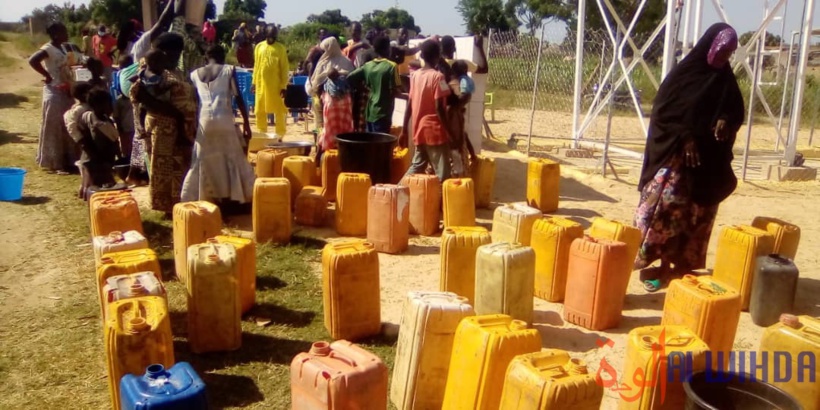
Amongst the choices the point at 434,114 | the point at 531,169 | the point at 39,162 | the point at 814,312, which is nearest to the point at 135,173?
the point at 39,162

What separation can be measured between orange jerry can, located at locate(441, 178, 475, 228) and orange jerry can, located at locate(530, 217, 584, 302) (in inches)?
55.6

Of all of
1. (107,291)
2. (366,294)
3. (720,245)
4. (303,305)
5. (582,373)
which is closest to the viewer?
(582,373)

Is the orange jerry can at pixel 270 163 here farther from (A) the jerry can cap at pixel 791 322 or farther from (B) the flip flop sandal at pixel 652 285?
(A) the jerry can cap at pixel 791 322

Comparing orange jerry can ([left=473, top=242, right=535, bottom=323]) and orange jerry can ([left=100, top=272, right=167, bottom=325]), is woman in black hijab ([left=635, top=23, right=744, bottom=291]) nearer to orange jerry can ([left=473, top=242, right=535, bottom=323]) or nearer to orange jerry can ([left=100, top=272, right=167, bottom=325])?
orange jerry can ([left=473, top=242, right=535, bottom=323])

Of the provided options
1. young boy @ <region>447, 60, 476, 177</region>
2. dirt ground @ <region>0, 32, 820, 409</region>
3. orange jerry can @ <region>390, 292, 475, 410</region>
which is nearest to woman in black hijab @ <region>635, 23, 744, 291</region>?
dirt ground @ <region>0, 32, 820, 409</region>

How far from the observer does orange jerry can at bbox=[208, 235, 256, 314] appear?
461 cm

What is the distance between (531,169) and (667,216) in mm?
2526

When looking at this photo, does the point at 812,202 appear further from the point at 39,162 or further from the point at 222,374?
the point at 39,162

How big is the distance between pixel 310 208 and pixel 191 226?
191 centimetres

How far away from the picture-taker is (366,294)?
4.36 metres

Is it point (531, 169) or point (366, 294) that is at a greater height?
point (531, 169)

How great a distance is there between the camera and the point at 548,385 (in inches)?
106

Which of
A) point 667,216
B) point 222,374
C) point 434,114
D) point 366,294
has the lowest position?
point 222,374

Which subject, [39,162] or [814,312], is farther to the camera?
[39,162]
